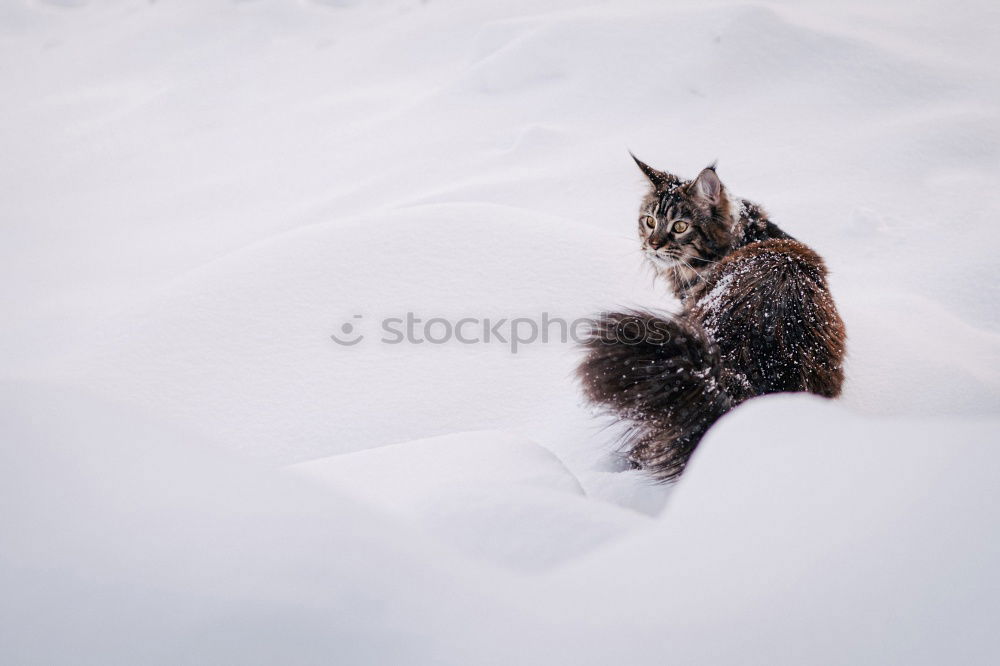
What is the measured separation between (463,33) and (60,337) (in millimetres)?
4730

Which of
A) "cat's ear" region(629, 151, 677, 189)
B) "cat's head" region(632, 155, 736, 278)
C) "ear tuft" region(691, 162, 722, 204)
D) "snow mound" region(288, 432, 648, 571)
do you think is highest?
"cat's ear" region(629, 151, 677, 189)

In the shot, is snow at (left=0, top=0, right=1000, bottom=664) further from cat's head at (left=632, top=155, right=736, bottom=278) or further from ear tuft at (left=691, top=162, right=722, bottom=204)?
ear tuft at (left=691, top=162, right=722, bottom=204)

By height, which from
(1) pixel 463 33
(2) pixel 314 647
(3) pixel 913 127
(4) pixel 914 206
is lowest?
(2) pixel 314 647

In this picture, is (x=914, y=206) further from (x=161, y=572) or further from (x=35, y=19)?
(x=35, y=19)

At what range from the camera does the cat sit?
141cm

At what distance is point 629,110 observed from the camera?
14.2ft

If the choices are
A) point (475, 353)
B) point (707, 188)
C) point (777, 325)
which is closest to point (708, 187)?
point (707, 188)

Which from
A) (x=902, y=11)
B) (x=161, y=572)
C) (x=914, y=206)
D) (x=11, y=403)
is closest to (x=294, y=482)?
(x=161, y=572)

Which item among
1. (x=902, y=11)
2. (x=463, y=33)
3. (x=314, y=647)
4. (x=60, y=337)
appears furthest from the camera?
(x=463, y=33)

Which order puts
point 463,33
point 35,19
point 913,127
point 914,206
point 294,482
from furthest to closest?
point 35,19
point 463,33
point 913,127
point 914,206
point 294,482

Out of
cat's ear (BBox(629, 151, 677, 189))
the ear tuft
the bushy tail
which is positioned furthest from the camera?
cat's ear (BBox(629, 151, 677, 189))

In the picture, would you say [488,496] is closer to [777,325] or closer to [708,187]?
[777,325]

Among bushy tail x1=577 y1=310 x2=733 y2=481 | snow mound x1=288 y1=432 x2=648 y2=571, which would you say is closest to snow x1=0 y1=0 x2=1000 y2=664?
snow mound x1=288 y1=432 x2=648 y2=571

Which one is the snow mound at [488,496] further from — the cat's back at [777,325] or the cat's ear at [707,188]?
the cat's ear at [707,188]
